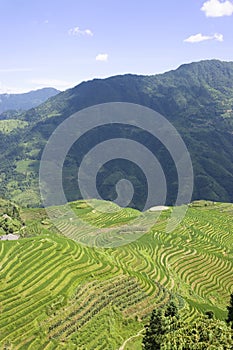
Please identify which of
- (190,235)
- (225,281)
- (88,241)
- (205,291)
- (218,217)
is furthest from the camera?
(218,217)

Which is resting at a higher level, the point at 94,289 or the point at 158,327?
the point at 158,327

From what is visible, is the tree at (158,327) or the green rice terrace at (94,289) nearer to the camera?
the tree at (158,327)

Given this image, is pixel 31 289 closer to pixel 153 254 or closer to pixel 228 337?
pixel 228 337

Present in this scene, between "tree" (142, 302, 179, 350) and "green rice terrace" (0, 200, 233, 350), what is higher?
"tree" (142, 302, 179, 350)

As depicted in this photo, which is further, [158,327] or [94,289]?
[94,289]

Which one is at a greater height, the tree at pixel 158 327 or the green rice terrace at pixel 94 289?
the tree at pixel 158 327

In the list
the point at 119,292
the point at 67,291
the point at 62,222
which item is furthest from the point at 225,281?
the point at 62,222

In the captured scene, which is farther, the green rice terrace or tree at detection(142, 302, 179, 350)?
the green rice terrace

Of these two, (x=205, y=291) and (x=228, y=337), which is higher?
(x=228, y=337)
